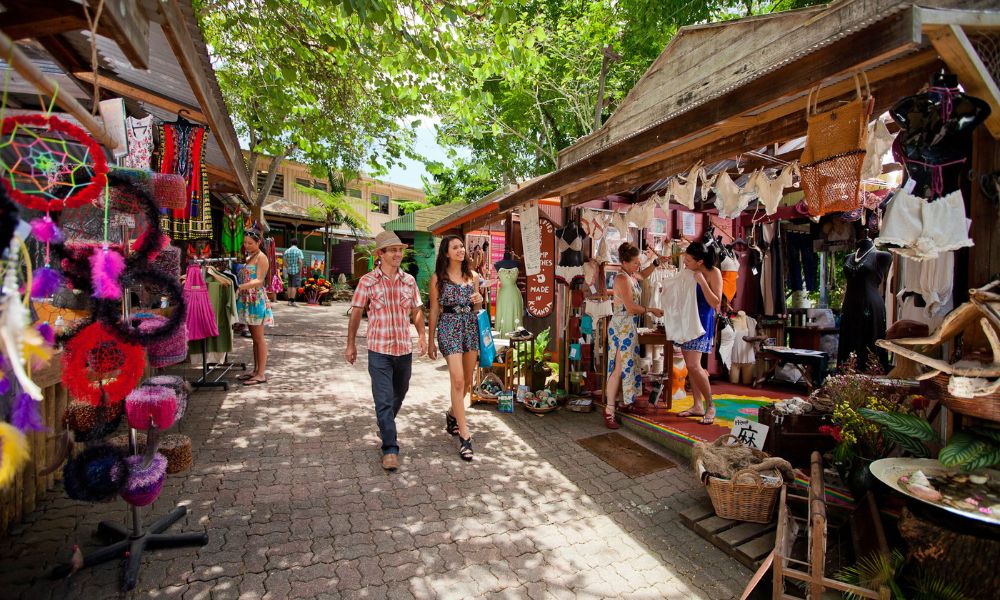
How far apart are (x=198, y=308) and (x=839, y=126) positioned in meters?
6.87

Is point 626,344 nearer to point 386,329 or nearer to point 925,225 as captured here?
point 386,329

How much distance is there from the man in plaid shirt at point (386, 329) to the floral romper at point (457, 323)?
385 millimetres

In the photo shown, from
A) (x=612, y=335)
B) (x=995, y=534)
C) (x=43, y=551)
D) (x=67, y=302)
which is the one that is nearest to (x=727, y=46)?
(x=612, y=335)

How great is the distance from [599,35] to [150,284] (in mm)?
13720

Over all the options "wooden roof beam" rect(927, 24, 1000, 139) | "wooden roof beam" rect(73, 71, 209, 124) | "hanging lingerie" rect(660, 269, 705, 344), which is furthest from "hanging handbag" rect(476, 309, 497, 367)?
"wooden roof beam" rect(927, 24, 1000, 139)

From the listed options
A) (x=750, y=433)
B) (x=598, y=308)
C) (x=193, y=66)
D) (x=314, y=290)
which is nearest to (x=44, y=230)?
(x=193, y=66)

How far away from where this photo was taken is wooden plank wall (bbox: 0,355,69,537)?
3014 millimetres

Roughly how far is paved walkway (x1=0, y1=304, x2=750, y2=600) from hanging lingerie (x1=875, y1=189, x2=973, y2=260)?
2284mm

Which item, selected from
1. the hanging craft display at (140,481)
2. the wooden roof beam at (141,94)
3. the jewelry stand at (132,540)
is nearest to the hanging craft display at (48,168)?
the jewelry stand at (132,540)

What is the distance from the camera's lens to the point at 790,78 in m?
3.01

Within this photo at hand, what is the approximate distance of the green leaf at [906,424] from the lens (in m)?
2.68

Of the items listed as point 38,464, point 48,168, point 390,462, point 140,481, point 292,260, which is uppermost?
point 292,260

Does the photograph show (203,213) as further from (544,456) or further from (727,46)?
(727,46)

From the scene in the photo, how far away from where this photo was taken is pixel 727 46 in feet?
18.0
